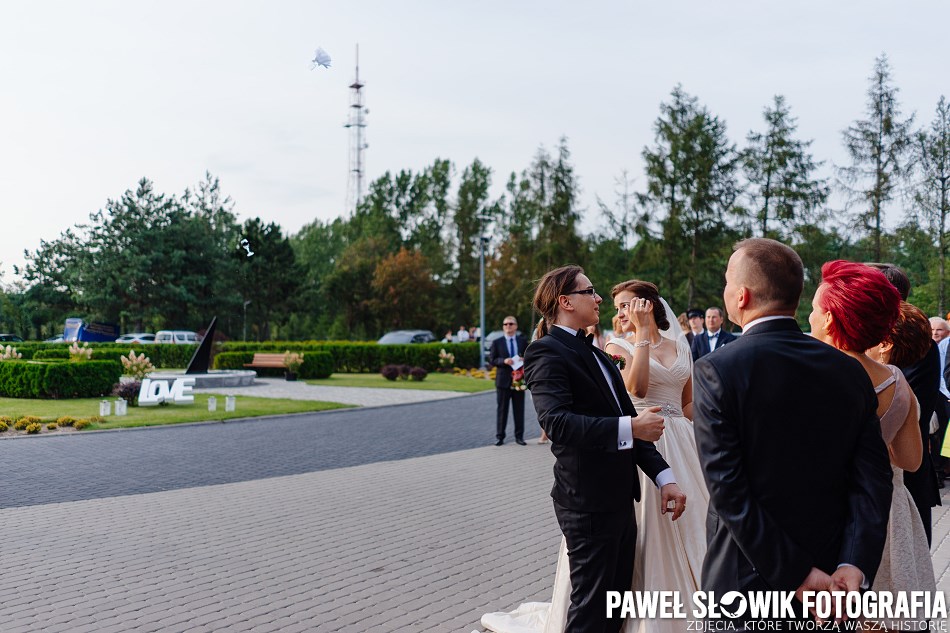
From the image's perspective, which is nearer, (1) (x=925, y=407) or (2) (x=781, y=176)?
(1) (x=925, y=407)

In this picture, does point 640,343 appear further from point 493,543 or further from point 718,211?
point 718,211

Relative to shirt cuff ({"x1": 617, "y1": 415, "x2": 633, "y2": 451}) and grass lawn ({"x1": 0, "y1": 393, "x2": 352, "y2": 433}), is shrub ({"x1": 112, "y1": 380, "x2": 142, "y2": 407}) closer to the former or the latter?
→ grass lawn ({"x1": 0, "y1": 393, "x2": 352, "y2": 433})

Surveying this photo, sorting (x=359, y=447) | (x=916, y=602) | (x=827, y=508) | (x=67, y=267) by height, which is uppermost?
(x=67, y=267)

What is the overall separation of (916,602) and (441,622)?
2714 mm

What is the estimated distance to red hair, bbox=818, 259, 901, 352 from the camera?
2.63m

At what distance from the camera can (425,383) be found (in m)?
25.8

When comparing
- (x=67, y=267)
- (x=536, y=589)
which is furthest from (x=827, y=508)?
(x=67, y=267)

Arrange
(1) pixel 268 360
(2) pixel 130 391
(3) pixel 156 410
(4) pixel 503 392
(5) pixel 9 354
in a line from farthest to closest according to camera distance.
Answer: (1) pixel 268 360 → (5) pixel 9 354 → (2) pixel 130 391 → (3) pixel 156 410 → (4) pixel 503 392

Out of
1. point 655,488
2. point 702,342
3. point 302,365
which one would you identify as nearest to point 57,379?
point 302,365

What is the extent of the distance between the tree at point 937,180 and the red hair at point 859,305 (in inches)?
1304

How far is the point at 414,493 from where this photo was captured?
840 centimetres

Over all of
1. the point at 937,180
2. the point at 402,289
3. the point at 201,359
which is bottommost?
the point at 201,359

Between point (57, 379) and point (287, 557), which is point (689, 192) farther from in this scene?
point (287, 557)

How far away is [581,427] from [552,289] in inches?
28.5
